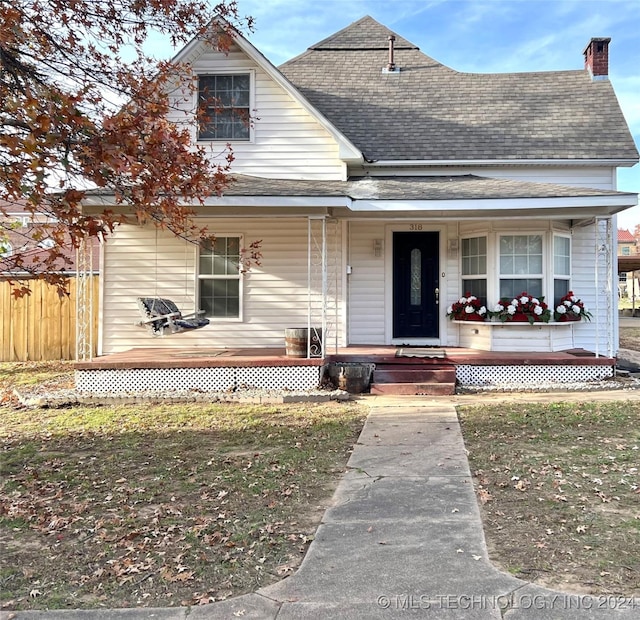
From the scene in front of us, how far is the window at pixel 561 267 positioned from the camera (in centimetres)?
1023

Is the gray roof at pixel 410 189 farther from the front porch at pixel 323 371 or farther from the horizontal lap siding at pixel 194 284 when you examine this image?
the front porch at pixel 323 371

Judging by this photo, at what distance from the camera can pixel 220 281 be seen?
35.7 feet

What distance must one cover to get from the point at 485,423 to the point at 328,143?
21.1 feet

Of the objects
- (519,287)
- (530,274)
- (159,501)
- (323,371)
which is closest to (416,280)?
(519,287)

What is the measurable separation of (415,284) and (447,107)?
14.4ft

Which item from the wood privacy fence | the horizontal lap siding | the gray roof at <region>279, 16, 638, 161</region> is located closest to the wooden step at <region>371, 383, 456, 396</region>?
the horizontal lap siding

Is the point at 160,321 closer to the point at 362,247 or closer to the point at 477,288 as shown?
the point at 362,247

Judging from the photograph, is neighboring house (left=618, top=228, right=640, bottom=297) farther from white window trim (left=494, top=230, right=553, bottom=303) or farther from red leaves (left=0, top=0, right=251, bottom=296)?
red leaves (left=0, top=0, right=251, bottom=296)

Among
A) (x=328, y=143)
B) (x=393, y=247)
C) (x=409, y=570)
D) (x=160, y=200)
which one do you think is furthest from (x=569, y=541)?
(x=328, y=143)

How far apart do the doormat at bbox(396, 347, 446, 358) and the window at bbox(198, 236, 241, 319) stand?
3.26 meters

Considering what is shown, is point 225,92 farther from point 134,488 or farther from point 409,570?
point 409,570

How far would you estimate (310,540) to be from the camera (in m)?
3.61

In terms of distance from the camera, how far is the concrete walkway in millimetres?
2750

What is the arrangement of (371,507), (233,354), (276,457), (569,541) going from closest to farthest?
(569,541) < (371,507) < (276,457) < (233,354)
